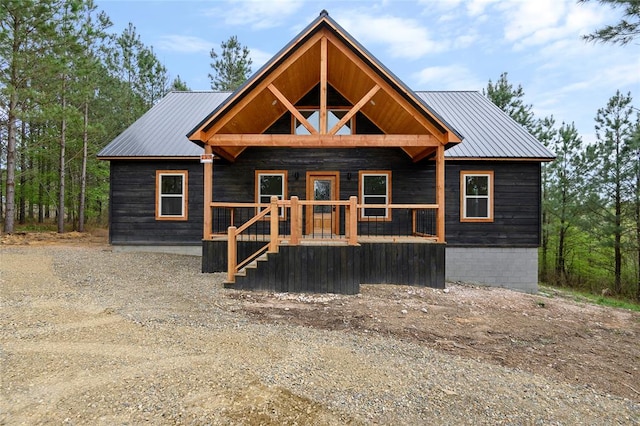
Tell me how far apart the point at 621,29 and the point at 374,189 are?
722cm

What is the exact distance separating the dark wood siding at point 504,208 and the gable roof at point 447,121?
1.36 feet

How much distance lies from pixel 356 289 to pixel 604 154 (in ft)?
53.3

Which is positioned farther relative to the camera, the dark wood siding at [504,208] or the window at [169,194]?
the window at [169,194]

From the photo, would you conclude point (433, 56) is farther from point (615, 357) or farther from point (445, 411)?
point (445, 411)

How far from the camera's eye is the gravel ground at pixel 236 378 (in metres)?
2.72

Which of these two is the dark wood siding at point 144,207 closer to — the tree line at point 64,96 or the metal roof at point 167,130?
the metal roof at point 167,130

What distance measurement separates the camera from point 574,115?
1908 centimetres

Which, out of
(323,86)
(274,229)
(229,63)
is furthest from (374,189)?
(229,63)

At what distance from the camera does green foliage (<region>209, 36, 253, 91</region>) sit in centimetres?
2723

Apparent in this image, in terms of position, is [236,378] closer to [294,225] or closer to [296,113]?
[294,225]

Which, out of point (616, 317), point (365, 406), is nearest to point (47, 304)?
point (365, 406)

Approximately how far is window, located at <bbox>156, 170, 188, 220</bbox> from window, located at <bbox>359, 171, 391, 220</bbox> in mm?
5974

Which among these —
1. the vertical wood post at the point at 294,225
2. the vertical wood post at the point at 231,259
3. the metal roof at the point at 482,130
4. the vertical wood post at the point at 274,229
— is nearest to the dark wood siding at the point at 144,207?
the vertical wood post at the point at 231,259

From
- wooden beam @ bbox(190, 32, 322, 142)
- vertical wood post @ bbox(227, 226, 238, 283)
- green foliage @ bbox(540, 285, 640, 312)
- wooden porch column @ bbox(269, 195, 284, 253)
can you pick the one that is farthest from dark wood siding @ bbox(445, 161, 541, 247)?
vertical wood post @ bbox(227, 226, 238, 283)
